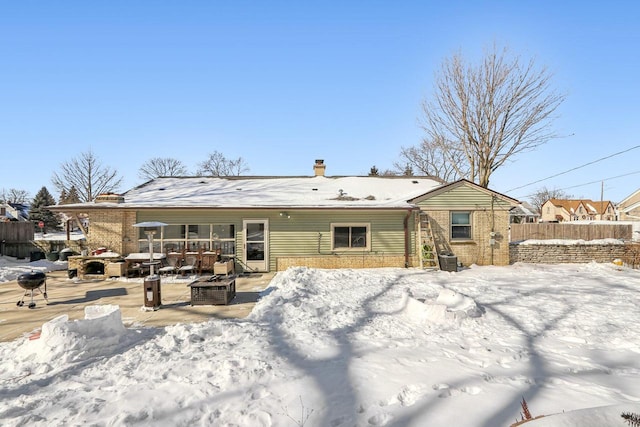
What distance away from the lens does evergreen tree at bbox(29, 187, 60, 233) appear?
44594 millimetres

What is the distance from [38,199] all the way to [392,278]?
57.1 metres

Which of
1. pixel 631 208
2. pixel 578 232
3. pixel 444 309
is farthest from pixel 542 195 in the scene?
pixel 444 309

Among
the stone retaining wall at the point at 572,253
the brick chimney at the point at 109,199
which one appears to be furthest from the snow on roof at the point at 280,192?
the stone retaining wall at the point at 572,253

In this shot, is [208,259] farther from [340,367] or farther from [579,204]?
[579,204]

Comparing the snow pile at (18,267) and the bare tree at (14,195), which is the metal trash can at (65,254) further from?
the bare tree at (14,195)

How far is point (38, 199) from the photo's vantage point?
46.5m

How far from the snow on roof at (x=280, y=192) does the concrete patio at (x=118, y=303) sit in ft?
10.2

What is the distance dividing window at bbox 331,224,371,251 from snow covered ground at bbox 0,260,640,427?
5.46 meters

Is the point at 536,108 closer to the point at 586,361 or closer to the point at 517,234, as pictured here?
the point at 517,234

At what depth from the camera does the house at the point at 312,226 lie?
12.1 meters

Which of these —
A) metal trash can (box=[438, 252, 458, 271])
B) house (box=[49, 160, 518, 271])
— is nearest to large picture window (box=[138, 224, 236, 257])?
house (box=[49, 160, 518, 271])

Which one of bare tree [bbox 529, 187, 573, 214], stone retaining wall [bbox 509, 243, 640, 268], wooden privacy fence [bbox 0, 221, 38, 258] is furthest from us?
bare tree [bbox 529, 187, 573, 214]

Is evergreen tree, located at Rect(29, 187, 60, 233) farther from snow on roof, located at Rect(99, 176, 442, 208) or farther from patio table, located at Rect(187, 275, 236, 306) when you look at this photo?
patio table, located at Rect(187, 275, 236, 306)

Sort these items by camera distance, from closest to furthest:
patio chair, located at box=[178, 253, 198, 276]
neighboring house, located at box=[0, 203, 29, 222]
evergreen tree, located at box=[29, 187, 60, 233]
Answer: patio chair, located at box=[178, 253, 198, 276] < evergreen tree, located at box=[29, 187, 60, 233] < neighboring house, located at box=[0, 203, 29, 222]
